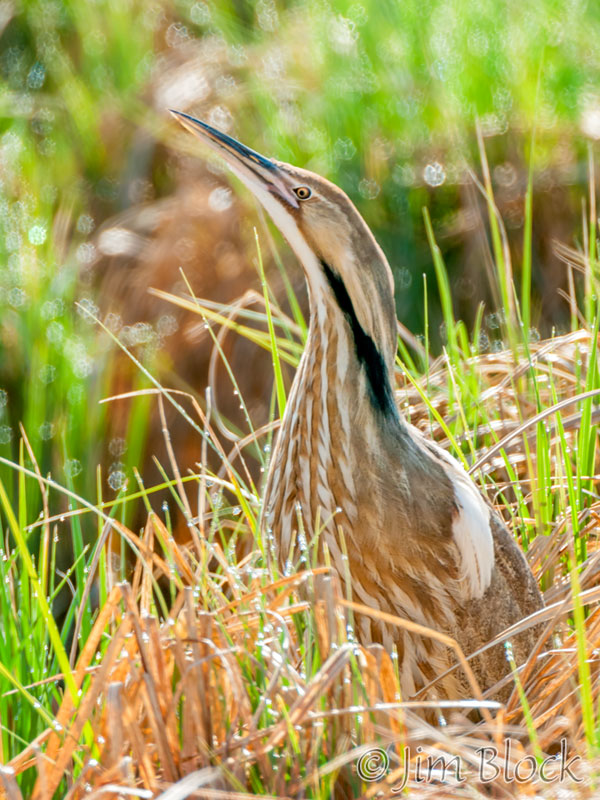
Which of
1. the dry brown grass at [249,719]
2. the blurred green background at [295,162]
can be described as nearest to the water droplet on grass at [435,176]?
the blurred green background at [295,162]

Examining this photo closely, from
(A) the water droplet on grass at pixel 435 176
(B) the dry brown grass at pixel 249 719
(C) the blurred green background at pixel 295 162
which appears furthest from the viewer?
(A) the water droplet on grass at pixel 435 176

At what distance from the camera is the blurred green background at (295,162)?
3.11 m

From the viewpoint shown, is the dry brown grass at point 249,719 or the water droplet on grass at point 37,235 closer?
the dry brown grass at point 249,719

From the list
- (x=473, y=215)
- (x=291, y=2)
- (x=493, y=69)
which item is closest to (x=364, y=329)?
(x=473, y=215)

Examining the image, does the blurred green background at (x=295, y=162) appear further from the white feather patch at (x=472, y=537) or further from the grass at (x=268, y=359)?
the white feather patch at (x=472, y=537)

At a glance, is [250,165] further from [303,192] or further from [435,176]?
[435,176]

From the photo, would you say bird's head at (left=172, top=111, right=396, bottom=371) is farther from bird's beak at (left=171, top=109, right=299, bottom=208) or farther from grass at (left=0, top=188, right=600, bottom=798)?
grass at (left=0, top=188, right=600, bottom=798)

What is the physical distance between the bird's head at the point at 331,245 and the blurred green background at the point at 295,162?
4.11ft

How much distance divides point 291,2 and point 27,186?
4.76ft

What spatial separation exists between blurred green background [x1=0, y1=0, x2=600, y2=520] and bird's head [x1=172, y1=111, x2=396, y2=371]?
4.11ft

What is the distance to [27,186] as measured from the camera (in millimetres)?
3516

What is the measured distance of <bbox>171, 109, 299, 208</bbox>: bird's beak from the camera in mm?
1595

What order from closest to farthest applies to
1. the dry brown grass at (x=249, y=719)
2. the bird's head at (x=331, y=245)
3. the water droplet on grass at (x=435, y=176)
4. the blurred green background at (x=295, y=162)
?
the dry brown grass at (x=249, y=719) → the bird's head at (x=331, y=245) → the blurred green background at (x=295, y=162) → the water droplet on grass at (x=435, y=176)

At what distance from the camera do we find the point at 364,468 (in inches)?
63.4
